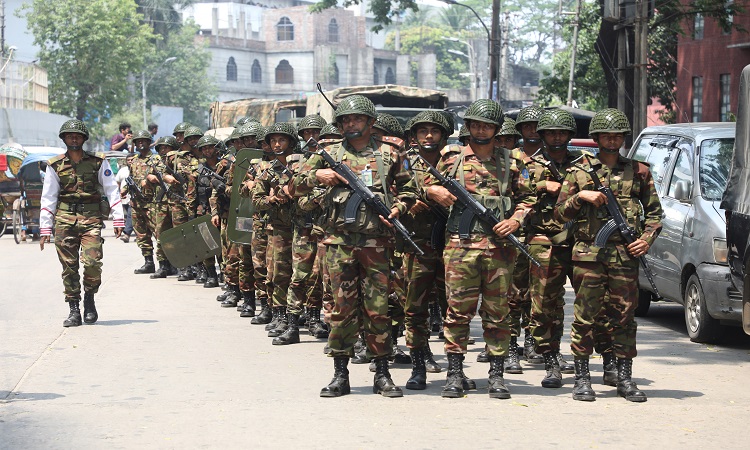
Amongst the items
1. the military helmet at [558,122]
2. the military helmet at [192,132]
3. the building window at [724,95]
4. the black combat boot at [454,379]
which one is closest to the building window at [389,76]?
the building window at [724,95]

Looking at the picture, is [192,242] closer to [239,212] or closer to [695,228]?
[239,212]

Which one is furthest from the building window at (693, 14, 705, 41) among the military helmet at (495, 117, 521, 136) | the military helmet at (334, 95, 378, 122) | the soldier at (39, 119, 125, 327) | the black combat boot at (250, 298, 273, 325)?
the military helmet at (334, 95, 378, 122)

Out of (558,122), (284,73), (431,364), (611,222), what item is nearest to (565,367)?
(431,364)

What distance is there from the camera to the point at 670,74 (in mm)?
33906

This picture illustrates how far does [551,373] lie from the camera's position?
337 inches

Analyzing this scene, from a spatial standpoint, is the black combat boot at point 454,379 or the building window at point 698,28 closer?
the black combat boot at point 454,379

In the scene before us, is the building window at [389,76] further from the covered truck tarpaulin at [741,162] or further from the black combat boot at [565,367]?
the black combat boot at [565,367]

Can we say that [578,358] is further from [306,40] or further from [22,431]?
[306,40]

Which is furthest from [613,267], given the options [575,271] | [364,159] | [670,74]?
[670,74]

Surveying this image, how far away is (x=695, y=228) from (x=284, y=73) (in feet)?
325

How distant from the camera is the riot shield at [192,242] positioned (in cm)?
1474

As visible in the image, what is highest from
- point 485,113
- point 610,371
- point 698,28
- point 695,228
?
point 698,28

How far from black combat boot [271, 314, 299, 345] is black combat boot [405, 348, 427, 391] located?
2.40m

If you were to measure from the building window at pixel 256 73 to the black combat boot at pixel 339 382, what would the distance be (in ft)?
335
